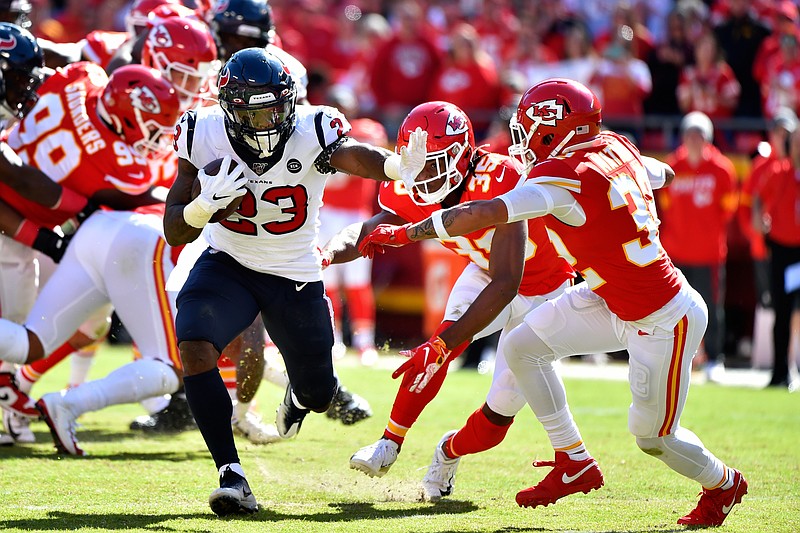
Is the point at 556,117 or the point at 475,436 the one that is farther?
the point at 475,436

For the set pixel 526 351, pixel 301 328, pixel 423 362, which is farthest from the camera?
pixel 301 328

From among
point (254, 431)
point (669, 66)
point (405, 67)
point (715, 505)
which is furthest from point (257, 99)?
point (405, 67)

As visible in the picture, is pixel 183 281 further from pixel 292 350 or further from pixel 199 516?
pixel 199 516

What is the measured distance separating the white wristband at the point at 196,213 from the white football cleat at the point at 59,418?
157 cm

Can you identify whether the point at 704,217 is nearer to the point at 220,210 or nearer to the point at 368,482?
the point at 368,482

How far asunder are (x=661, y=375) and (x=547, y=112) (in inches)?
41.6

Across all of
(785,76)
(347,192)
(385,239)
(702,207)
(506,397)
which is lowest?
(347,192)

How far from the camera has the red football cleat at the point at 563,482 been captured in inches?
177

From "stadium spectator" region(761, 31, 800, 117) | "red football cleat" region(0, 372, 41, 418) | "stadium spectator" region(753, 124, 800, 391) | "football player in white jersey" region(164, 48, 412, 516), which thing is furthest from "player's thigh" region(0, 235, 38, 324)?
"stadium spectator" region(761, 31, 800, 117)

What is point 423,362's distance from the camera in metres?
4.39

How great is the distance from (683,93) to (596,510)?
6809 millimetres

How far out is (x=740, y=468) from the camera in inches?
221

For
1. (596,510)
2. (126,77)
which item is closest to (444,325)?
(596,510)

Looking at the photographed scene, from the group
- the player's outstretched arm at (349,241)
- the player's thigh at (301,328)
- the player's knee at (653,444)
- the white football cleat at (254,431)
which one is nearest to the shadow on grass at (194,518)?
the player's thigh at (301,328)
